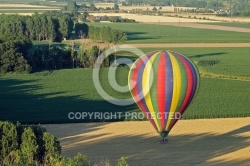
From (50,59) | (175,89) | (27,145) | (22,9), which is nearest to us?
(27,145)

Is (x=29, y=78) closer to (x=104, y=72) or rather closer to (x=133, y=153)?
(x=104, y=72)

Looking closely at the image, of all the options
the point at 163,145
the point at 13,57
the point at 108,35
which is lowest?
the point at 108,35

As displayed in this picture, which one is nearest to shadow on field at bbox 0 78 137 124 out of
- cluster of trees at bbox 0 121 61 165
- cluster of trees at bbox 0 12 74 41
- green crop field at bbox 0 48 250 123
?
green crop field at bbox 0 48 250 123

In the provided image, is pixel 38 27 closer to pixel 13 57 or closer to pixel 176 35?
pixel 176 35

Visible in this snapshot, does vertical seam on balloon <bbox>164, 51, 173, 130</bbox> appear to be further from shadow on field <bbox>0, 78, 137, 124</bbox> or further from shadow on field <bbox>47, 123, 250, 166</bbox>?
shadow on field <bbox>0, 78, 137, 124</bbox>

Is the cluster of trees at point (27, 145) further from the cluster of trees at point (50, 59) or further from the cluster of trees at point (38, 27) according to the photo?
the cluster of trees at point (38, 27)

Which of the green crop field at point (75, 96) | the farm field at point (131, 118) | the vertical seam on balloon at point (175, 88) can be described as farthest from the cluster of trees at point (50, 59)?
the vertical seam on balloon at point (175, 88)

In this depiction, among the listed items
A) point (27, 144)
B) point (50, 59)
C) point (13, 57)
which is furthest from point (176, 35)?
point (27, 144)

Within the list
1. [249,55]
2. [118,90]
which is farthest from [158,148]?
[249,55]
